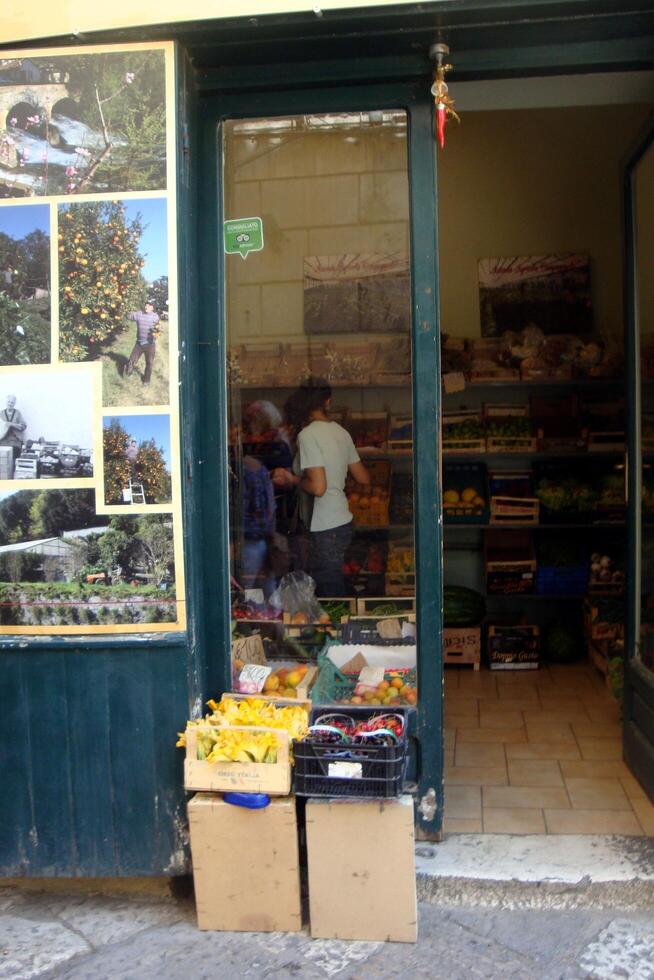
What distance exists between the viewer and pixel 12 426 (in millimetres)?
3562

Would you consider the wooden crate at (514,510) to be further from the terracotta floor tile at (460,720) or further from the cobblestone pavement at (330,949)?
the cobblestone pavement at (330,949)

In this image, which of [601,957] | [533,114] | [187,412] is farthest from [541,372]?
[601,957]

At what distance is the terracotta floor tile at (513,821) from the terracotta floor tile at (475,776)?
321 mm

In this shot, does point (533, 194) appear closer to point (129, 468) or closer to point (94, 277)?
point (94, 277)

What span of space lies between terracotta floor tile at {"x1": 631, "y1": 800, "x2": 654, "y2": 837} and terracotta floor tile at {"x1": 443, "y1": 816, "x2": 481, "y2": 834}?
2.32ft

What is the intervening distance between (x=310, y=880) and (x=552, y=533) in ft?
14.5

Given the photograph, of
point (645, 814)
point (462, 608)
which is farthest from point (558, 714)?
point (645, 814)

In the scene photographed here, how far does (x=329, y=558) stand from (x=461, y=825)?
4.59 feet

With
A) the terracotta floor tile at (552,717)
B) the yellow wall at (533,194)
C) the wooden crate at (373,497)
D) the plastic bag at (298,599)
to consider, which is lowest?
the terracotta floor tile at (552,717)

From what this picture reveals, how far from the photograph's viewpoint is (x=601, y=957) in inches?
126

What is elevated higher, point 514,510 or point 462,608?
point 514,510

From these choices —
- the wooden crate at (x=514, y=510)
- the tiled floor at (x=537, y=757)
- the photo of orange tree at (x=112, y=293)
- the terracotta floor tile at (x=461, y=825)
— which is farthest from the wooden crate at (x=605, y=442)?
the photo of orange tree at (x=112, y=293)

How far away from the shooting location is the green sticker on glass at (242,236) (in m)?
3.93

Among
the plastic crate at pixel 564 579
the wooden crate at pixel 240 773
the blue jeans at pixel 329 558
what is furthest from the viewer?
the plastic crate at pixel 564 579
